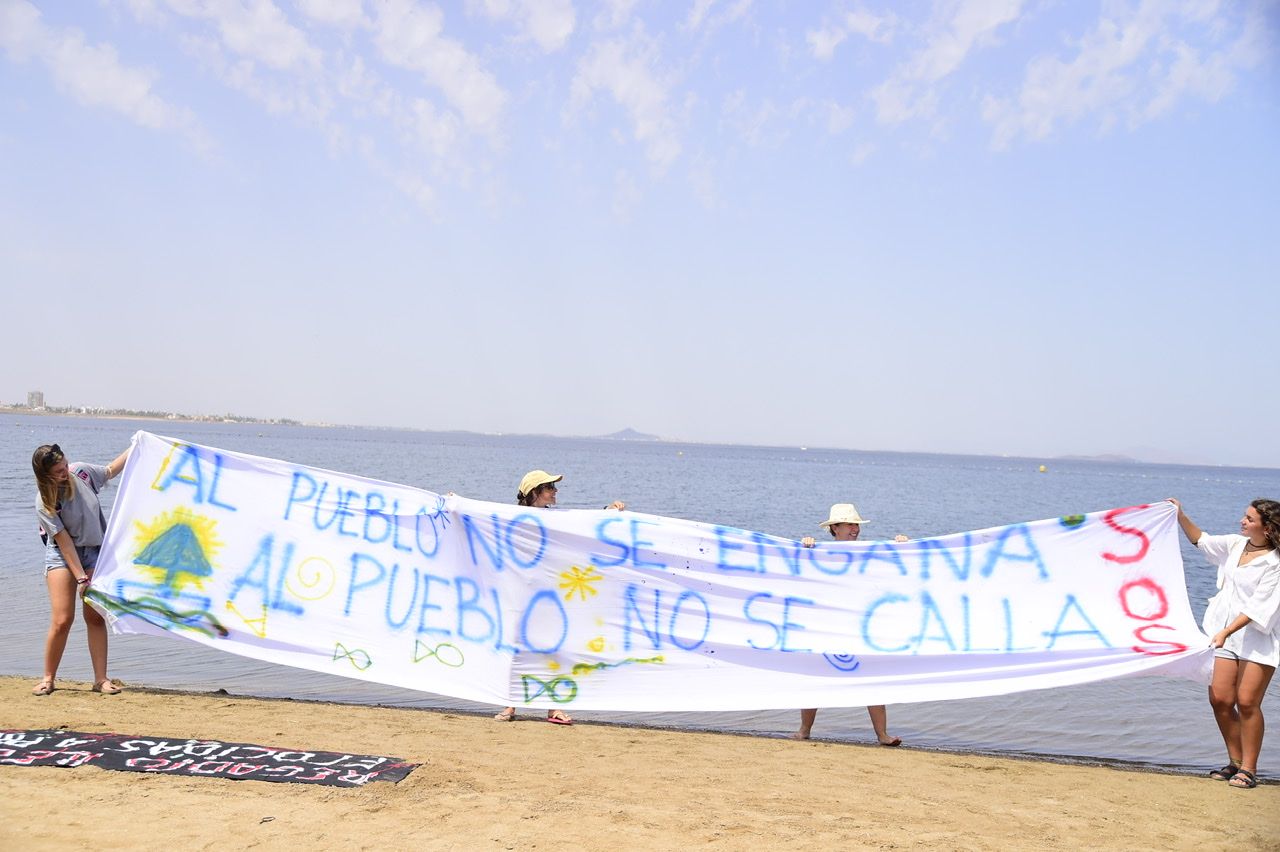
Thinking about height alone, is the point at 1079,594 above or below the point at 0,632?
above

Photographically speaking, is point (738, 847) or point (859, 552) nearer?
point (738, 847)

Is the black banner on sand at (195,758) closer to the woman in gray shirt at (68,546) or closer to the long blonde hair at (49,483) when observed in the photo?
the woman in gray shirt at (68,546)


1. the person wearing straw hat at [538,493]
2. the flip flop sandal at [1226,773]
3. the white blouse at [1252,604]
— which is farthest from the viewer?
the person wearing straw hat at [538,493]

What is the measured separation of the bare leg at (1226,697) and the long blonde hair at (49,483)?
24.6 ft

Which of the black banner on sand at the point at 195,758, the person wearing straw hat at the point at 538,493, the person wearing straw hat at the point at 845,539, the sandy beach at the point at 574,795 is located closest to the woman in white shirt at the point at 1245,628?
the sandy beach at the point at 574,795

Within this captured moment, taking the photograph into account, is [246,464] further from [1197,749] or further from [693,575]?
[1197,749]

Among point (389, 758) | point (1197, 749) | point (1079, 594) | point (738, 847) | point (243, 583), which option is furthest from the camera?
point (1197, 749)

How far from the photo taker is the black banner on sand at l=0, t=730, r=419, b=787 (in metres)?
4.99

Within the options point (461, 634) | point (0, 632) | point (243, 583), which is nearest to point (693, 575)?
point (461, 634)

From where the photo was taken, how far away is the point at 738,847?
434 centimetres

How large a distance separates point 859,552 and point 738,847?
2.75 m

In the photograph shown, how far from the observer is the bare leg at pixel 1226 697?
228 inches

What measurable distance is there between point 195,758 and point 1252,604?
20.1 feet

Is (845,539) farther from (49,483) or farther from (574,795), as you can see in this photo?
(49,483)
